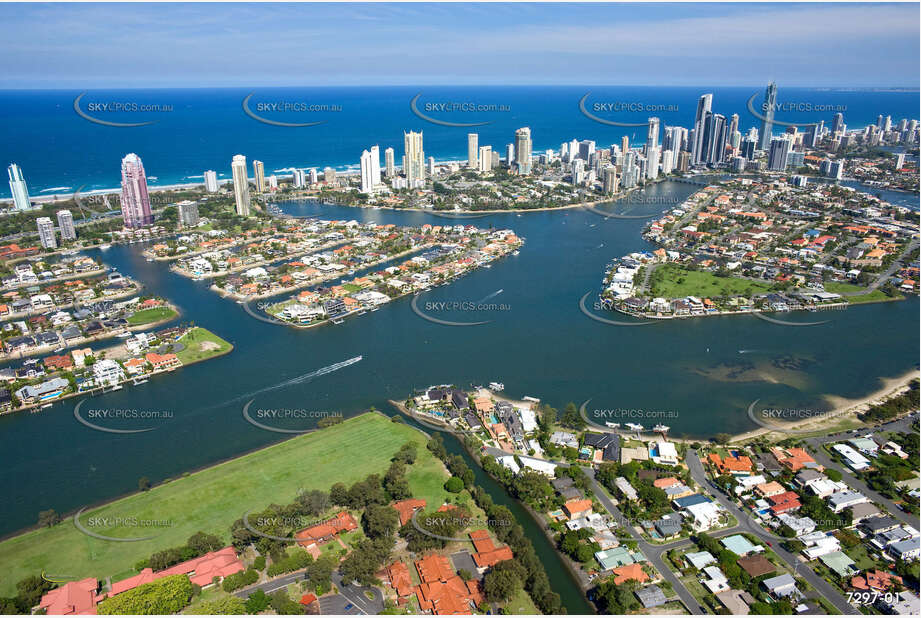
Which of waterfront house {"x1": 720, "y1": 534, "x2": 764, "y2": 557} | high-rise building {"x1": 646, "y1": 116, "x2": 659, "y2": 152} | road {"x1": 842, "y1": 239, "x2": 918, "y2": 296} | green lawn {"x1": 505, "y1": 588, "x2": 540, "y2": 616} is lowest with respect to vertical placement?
green lawn {"x1": 505, "y1": 588, "x2": 540, "y2": 616}

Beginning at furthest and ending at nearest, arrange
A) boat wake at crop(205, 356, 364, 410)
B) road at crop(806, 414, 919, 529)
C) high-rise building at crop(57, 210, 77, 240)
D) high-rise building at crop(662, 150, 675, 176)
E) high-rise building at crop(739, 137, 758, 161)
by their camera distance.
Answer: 1. high-rise building at crop(739, 137, 758, 161)
2. high-rise building at crop(662, 150, 675, 176)
3. high-rise building at crop(57, 210, 77, 240)
4. boat wake at crop(205, 356, 364, 410)
5. road at crop(806, 414, 919, 529)

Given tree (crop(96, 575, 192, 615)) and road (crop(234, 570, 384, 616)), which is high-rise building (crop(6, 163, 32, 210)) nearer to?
tree (crop(96, 575, 192, 615))

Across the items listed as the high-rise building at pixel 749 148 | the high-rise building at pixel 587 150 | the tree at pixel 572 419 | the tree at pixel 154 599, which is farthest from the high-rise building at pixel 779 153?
the tree at pixel 154 599

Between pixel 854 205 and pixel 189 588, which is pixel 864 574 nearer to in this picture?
pixel 189 588

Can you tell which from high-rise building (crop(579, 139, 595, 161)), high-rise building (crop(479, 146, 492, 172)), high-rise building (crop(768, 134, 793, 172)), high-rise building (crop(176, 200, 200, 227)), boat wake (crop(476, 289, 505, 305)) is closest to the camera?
boat wake (crop(476, 289, 505, 305))

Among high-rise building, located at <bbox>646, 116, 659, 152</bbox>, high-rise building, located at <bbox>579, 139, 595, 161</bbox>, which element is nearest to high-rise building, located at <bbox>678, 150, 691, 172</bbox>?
high-rise building, located at <bbox>646, 116, 659, 152</bbox>

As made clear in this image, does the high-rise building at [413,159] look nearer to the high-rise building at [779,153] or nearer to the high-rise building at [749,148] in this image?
the high-rise building at [779,153]

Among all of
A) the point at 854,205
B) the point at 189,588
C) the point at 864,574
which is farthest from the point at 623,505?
the point at 854,205
